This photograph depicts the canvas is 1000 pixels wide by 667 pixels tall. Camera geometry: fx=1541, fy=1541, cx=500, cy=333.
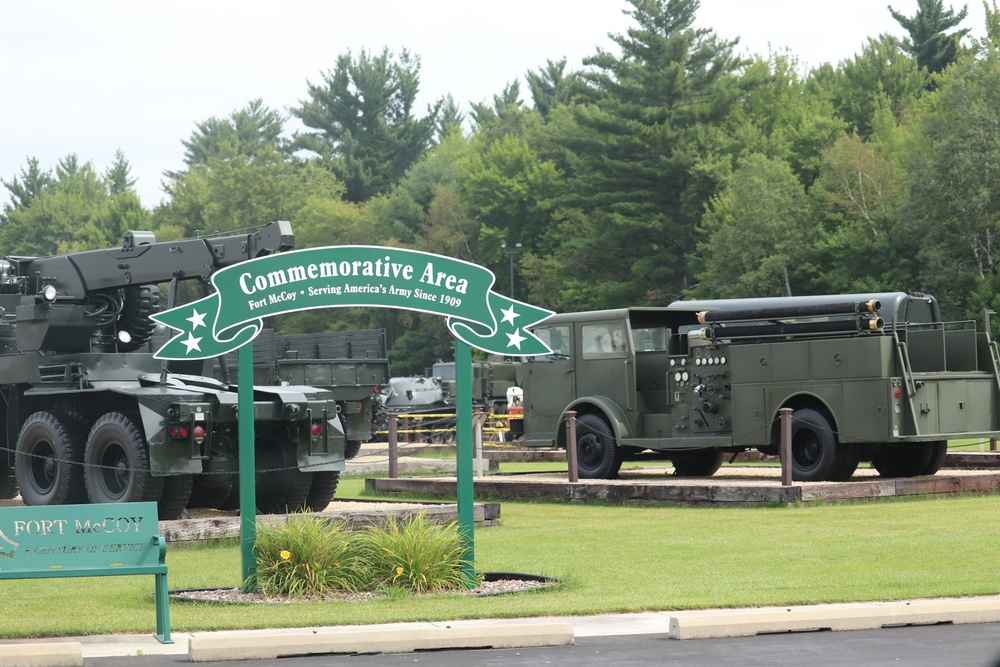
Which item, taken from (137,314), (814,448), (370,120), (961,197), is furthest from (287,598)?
(370,120)

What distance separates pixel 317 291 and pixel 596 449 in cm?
1093

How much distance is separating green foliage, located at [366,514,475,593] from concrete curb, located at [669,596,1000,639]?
210cm

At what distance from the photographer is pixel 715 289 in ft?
202

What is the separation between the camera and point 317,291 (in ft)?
37.7

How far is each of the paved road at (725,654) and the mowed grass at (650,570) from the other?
40.3 inches

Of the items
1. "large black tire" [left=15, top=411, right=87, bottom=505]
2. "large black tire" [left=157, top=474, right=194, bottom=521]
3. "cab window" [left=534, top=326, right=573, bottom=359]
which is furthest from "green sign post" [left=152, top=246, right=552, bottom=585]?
"cab window" [left=534, top=326, right=573, bottom=359]

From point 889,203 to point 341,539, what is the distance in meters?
53.2

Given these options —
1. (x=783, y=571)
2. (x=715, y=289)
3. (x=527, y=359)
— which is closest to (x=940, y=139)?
(x=715, y=289)

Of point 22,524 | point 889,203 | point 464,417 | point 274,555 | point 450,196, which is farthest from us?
point 450,196

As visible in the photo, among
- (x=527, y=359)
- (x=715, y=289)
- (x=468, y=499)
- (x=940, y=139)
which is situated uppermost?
(x=940, y=139)

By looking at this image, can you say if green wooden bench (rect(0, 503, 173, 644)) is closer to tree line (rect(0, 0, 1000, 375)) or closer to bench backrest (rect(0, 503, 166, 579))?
bench backrest (rect(0, 503, 166, 579))

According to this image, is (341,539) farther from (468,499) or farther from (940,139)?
(940,139)

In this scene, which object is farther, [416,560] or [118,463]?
[118,463]

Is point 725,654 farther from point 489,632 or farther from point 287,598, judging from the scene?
point 287,598
